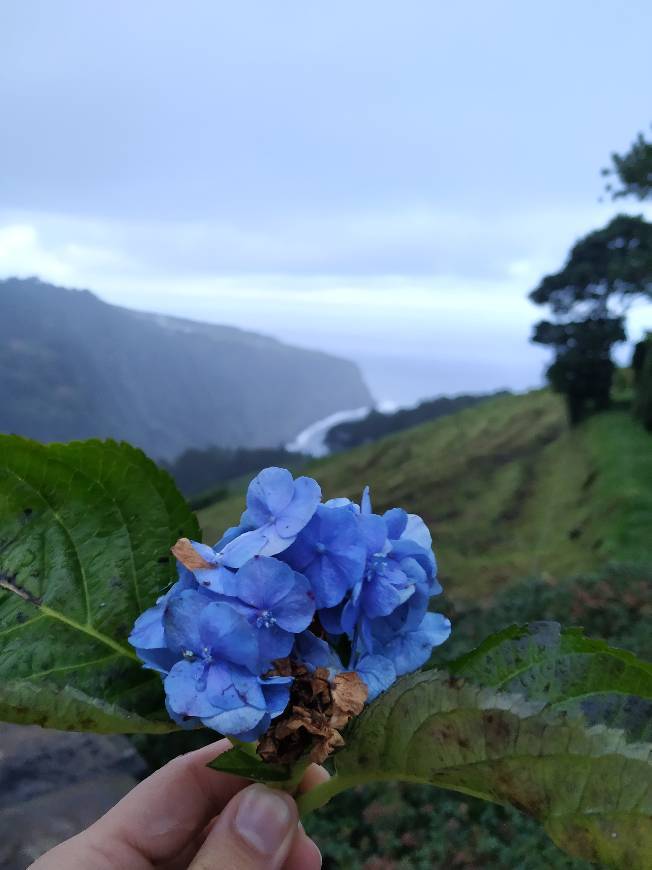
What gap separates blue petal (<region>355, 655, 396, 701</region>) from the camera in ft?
1.92

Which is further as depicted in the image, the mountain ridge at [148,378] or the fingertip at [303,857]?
the mountain ridge at [148,378]

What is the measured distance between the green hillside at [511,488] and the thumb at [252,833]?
110 inches

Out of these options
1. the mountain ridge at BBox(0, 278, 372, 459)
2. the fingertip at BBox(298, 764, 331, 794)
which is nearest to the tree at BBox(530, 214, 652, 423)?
the mountain ridge at BBox(0, 278, 372, 459)

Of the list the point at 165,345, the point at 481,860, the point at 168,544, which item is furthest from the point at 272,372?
the point at 168,544

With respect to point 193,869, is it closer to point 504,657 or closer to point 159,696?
point 159,696

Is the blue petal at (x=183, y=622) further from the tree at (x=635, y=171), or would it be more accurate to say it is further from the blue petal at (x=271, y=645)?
the tree at (x=635, y=171)

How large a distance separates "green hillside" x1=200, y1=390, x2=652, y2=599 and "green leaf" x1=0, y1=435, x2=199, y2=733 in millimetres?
2914

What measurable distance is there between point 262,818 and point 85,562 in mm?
297

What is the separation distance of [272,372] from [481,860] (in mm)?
5818

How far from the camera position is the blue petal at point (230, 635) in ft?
1.76

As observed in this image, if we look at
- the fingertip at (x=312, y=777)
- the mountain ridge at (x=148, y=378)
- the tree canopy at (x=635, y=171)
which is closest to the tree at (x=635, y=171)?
the tree canopy at (x=635, y=171)

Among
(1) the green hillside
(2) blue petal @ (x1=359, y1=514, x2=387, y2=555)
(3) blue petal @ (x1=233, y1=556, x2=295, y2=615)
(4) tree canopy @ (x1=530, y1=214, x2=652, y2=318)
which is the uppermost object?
(4) tree canopy @ (x1=530, y1=214, x2=652, y2=318)

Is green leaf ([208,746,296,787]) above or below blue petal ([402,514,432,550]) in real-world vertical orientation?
below

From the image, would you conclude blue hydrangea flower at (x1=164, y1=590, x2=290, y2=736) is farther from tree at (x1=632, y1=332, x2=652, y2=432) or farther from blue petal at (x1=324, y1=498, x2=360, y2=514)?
tree at (x1=632, y1=332, x2=652, y2=432)
